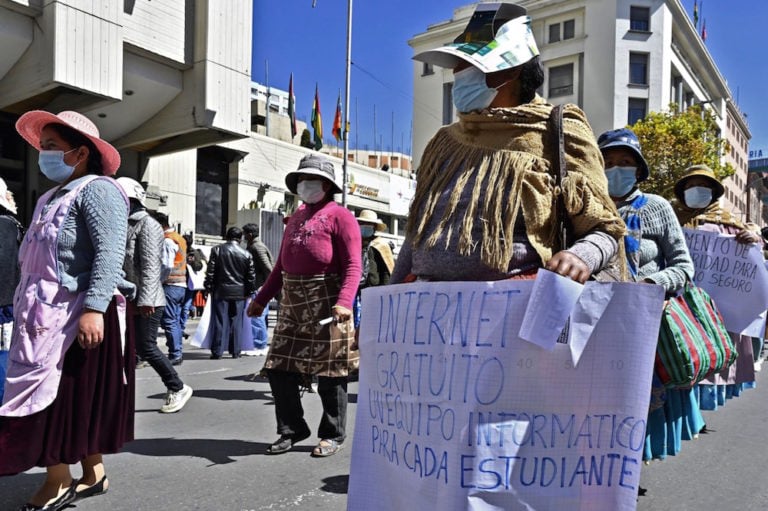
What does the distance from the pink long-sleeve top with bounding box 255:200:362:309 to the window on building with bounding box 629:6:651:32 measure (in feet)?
145

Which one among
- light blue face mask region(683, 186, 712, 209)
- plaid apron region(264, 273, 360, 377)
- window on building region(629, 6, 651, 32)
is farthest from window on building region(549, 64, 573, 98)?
plaid apron region(264, 273, 360, 377)

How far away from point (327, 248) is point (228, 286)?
208 inches

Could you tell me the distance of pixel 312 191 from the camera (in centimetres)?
469

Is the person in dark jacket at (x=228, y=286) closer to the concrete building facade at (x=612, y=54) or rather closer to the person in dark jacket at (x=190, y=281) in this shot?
the person in dark jacket at (x=190, y=281)

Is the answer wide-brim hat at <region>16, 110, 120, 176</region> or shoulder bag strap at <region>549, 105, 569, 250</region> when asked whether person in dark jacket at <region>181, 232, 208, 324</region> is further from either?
shoulder bag strap at <region>549, 105, 569, 250</region>

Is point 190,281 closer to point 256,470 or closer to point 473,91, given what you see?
point 256,470

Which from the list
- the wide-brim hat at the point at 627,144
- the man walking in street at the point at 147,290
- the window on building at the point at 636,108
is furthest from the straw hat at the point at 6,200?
the window on building at the point at 636,108

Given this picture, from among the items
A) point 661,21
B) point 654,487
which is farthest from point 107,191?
point 661,21

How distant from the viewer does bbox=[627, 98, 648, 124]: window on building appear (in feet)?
143

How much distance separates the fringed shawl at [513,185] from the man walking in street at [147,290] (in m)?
3.85

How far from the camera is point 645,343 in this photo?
1.91 metres

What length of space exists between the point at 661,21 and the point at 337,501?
4660cm

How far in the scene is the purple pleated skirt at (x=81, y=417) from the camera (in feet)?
10.3

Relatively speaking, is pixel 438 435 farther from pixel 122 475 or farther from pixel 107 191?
pixel 122 475
